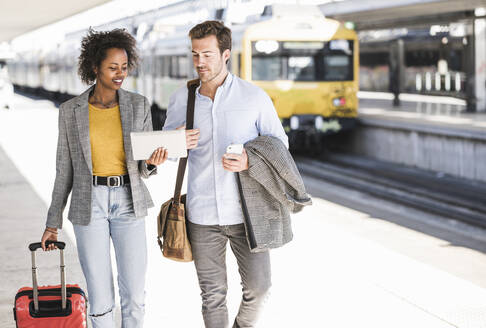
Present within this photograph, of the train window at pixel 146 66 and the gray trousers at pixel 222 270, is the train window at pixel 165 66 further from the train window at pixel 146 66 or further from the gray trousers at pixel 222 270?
the gray trousers at pixel 222 270

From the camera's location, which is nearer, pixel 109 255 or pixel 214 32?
pixel 214 32

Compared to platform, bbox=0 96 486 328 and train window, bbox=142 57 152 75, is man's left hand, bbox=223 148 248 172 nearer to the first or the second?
platform, bbox=0 96 486 328

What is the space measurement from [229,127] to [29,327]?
1.36 m

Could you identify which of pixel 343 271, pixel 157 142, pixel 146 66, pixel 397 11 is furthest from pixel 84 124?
pixel 146 66

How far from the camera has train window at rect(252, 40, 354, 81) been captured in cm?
1614

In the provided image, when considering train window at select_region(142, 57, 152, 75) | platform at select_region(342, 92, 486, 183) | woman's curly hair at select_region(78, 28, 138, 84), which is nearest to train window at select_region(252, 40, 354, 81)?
platform at select_region(342, 92, 486, 183)

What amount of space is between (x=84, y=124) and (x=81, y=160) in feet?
0.60

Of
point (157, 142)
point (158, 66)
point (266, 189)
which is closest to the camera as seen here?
point (157, 142)

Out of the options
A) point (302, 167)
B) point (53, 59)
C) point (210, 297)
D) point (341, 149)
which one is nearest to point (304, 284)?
point (210, 297)

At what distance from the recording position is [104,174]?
152 inches

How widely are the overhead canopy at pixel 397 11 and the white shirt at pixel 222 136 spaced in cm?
1301

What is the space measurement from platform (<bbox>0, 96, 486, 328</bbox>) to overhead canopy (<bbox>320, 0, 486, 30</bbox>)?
6837 mm

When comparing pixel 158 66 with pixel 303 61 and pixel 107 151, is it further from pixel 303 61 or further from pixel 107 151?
pixel 107 151

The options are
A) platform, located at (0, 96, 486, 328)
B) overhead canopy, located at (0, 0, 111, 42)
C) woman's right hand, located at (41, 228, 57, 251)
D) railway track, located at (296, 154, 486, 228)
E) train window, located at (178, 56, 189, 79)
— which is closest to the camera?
woman's right hand, located at (41, 228, 57, 251)
